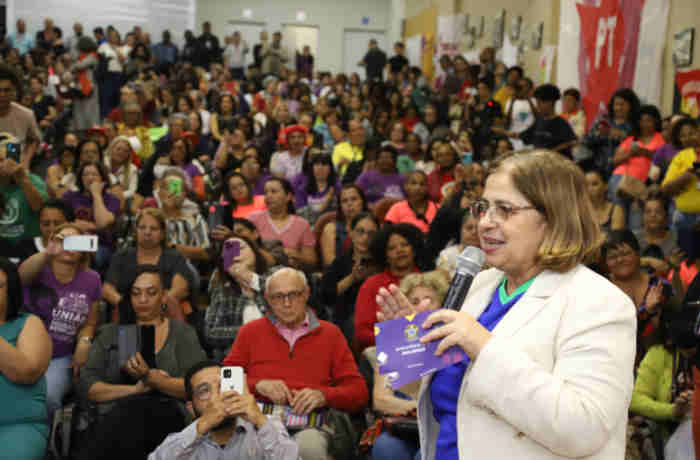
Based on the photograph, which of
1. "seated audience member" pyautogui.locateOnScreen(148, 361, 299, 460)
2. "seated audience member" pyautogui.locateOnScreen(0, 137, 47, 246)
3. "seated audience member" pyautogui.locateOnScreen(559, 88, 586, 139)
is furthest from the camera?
"seated audience member" pyautogui.locateOnScreen(559, 88, 586, 139)

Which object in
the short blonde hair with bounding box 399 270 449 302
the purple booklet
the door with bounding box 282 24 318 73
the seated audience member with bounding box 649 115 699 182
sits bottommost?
the short blonde hair with bounding box 399 270 449 302

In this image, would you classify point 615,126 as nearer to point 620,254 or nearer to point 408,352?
point 620,254

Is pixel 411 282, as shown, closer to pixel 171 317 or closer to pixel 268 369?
pixel 268 369

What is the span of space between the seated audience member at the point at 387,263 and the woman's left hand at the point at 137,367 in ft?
3.81

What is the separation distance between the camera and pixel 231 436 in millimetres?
2820

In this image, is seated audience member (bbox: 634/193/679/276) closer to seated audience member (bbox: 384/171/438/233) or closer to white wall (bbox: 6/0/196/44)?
seated audience member (bbox: 384/171/438/233)

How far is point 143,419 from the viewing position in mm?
3074

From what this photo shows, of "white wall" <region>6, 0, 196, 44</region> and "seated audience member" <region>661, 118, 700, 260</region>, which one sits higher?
"white wall" <region>6, 0, 196, 44</region>

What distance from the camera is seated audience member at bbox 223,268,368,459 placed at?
3.19 meters

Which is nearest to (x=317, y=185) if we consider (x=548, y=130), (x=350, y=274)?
(x=350, y=274)

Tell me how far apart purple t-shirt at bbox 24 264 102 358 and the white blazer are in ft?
9.69

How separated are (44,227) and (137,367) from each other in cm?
172

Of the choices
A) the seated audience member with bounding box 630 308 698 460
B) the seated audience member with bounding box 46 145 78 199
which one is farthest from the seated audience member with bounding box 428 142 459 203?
the seated audience member with bounding box 630 308 698 460

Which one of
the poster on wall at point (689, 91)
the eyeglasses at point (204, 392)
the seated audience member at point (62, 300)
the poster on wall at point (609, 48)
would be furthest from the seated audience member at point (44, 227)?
the poster on wall at point (609, 48)
